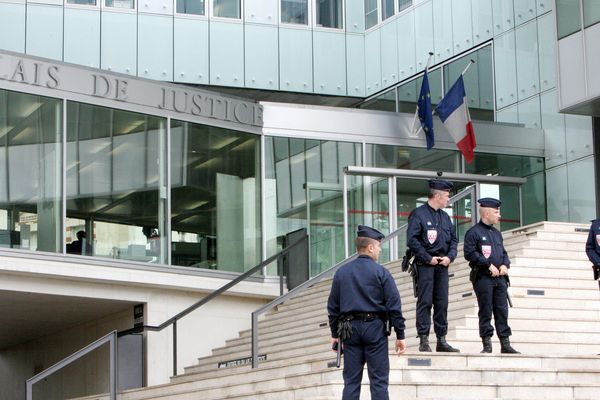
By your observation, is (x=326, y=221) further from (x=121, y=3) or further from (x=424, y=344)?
(x=424, y=344)

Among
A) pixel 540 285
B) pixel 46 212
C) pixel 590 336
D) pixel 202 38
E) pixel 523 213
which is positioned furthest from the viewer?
pixel 202 38

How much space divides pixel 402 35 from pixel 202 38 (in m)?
4.43

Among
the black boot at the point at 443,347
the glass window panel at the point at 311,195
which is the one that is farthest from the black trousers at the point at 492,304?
the glass window panel at the point at 311,195

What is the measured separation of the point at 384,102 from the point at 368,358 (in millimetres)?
19029

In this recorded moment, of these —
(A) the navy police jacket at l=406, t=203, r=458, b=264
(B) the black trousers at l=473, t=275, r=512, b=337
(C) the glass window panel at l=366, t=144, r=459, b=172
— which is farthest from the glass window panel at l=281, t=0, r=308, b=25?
(B) the black trousers at l=473, t=275, r=512, b=337

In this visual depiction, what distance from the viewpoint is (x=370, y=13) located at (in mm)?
28797

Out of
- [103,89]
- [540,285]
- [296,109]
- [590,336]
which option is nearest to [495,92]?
[296,109]

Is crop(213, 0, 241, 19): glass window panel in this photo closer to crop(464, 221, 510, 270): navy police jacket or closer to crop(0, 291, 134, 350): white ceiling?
crop(0, 291, 134, 350): white ceiling

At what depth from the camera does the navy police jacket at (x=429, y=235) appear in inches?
483

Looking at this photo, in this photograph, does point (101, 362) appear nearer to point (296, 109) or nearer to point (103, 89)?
point (103, 89)

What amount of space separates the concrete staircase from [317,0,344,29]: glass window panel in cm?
977

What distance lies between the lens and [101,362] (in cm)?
1712

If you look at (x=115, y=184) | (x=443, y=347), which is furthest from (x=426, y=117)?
(x=443, y=347)

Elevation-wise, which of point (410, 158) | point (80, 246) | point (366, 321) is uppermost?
point (410, 158)
